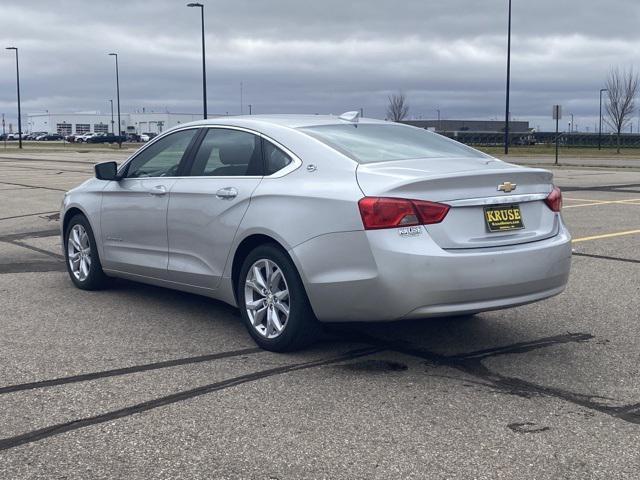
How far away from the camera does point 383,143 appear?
6258 millimetres

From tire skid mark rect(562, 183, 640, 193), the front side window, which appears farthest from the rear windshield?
tire skid mark rect(562, 183, 640, 193)

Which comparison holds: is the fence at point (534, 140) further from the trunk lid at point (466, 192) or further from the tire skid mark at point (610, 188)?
the trunk lid at point (466, 192)

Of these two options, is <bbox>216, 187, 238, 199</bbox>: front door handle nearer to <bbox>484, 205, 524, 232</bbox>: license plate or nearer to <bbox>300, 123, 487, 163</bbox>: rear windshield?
<bbox>300, 123, 487, 163</bbox>: rear windshield

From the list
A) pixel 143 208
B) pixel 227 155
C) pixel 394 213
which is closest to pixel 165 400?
pixel 394 213

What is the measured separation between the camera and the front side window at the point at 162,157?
7047 millimetres

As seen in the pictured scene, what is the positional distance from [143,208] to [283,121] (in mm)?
1457

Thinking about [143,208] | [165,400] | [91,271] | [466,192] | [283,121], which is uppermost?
[283,121]

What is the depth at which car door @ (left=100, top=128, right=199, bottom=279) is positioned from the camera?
6.96 m

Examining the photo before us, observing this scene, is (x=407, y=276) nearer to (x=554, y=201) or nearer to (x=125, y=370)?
(x=554, y=201)

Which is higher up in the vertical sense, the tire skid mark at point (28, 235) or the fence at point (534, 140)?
the fence at point (534, 140)

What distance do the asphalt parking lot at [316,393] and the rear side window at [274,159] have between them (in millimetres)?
1211

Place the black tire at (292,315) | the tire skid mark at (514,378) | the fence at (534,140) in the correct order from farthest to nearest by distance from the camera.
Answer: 1. the fence at (534,140)
2. the black tire at (292,315)
3. the tire skid mark at (514,378)

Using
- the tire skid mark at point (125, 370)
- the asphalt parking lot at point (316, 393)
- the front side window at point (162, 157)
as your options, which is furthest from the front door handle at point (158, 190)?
the tire skid mark at point (125, 370)

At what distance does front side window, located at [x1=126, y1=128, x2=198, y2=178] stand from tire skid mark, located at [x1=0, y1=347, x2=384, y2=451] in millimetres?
2192
